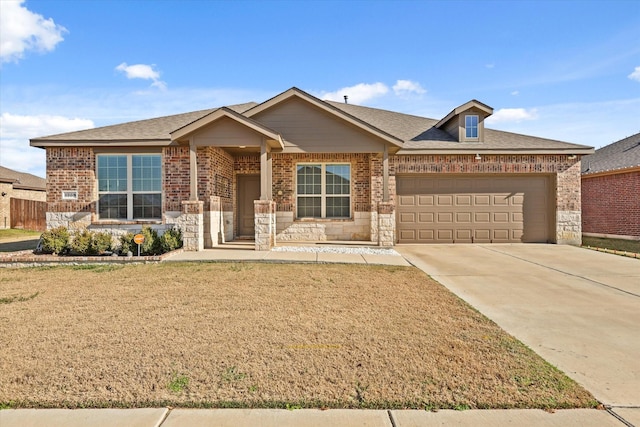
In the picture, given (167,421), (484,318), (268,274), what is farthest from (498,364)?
(268,274)

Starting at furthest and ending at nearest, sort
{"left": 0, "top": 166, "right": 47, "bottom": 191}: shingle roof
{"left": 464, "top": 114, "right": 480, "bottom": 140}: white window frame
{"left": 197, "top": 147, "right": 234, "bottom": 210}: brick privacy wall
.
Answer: {"left": 0, "top": 166, "right": 47, "bottom": 191}: shingle roof
{"left": 464, "top": 114, "right": 480, "bottom": 140}: white window frame
{"left": 197, "top": 147, "right": 234, "bottom": 210}: brick privacy wall

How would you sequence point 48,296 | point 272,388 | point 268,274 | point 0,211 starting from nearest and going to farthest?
point 272,388 < point 48,296 < point 268,274 < point 0,211

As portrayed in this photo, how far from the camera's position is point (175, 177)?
37.6 feet

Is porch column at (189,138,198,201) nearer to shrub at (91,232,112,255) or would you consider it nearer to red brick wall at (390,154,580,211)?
shrub at (91,232,112,255)

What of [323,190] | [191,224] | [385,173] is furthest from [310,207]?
[191,224]

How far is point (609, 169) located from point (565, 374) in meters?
16.1

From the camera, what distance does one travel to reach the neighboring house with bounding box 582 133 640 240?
14.3m

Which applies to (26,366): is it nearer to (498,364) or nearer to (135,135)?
(498,364)

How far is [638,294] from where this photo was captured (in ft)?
20.1

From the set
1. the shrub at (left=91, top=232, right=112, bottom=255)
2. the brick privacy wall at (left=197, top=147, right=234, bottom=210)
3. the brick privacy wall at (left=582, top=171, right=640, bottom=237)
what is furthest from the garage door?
the shrub at (left=91, top=232, right=112, bottom=255)

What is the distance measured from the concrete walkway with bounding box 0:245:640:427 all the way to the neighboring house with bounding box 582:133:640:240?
6.24 metres

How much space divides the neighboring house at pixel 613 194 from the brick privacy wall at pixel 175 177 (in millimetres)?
17049

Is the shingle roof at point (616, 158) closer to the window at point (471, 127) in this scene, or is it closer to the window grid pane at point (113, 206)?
the window at point (471, 127)

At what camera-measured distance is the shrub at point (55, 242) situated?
30.7 ft
